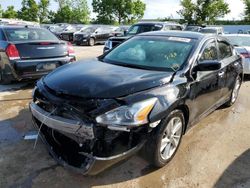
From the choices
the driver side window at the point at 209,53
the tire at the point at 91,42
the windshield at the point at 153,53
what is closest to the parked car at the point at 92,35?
the tire at the point at 91,42

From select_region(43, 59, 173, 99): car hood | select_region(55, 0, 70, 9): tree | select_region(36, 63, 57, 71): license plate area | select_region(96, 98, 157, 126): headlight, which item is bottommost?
select_region(36, 63, 57, 71): license plate area

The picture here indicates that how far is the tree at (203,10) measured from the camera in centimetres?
3834

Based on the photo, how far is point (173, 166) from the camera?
340 cm

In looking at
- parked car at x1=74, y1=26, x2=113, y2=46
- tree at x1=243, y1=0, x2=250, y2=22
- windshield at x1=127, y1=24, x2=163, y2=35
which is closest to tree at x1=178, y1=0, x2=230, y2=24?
tree at x1=243, y1=0, x2=250, y2=22

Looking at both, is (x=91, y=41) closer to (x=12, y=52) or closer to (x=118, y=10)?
(x=12, y=52)

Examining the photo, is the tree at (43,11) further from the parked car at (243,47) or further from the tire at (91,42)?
the parked car at (243,47)

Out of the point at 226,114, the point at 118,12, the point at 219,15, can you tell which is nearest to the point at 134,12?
the point at 118,12

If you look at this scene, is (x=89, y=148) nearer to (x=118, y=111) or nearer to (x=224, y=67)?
(x=118, y=111)

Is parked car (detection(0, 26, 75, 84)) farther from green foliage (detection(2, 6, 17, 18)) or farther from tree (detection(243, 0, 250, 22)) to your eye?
green foliage (detection(2, 6, 17, 18))

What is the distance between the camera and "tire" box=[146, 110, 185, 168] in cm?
298

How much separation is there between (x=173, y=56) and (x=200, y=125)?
1.49 meters

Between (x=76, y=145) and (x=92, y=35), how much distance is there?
18100 millimetres

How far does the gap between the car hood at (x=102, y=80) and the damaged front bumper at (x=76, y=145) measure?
339 mm

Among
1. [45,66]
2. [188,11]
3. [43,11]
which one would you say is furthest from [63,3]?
[45,66]
